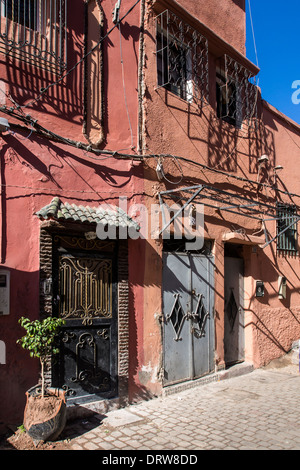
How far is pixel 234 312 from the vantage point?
9.05 meters

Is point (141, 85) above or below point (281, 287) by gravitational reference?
above

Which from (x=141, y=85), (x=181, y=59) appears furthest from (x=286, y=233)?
(x=141, y=85)

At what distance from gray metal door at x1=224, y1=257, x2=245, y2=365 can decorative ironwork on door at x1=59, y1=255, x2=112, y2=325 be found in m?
3.60

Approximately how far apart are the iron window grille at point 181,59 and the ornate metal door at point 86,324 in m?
3.82

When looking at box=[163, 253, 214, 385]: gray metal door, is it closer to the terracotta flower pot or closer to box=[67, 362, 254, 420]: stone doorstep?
box=[67, 362, 254, 420]: stone doorstep

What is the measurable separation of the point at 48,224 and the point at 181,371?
3794 millimetres

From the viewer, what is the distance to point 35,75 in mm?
5617

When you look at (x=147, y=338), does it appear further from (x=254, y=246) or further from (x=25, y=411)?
(x=254, y=246)

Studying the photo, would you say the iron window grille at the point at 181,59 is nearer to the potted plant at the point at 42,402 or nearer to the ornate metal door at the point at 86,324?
the ornate metal door at the point at 86,324

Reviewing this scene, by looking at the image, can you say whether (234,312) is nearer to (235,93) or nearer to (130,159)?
(130,159)

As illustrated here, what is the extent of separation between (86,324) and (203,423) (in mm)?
2164

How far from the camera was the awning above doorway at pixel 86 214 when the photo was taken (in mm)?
5195

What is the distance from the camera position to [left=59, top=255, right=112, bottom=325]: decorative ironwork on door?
18.5 feet

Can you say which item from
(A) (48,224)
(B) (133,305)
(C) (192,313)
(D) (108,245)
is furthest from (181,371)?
(A) (48,224)
